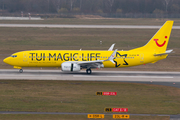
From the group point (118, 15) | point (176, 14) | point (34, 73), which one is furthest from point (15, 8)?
point (34, 73)

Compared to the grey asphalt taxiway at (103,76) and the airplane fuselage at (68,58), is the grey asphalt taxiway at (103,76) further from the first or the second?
the airplane fuselage at (68,58)

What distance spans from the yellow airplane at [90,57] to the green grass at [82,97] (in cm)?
745

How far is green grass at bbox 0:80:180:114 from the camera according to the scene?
26734 mm

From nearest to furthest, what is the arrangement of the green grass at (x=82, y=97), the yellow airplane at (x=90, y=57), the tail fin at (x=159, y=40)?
the green grass at (x=82, y=97), the yellow airplane at (x=90, y=57), the tail fin at (x=159, y=40)

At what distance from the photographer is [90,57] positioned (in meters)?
45.7

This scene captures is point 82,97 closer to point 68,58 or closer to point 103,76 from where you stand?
point 103,76

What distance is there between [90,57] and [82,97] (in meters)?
15.8

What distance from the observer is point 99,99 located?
2997 cm

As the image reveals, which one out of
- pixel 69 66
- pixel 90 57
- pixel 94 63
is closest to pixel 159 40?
pixel 94 63

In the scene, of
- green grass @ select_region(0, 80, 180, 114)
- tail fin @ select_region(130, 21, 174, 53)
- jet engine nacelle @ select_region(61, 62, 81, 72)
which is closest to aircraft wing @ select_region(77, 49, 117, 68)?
jet engine nacelle @ select_region(61, 62, 81, 72)

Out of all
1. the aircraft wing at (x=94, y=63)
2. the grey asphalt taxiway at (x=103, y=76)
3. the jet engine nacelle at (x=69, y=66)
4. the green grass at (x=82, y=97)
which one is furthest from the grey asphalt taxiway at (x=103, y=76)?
the green grass at (x=82, y=97)

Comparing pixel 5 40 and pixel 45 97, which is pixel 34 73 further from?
pixel 5 40

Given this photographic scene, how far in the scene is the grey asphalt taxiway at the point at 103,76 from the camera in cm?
4088

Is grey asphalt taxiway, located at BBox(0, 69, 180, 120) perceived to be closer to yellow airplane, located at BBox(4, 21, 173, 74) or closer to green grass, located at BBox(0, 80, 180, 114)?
yellow airplane, located at BBox(4, 21, 173, 74)
